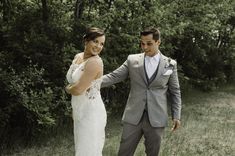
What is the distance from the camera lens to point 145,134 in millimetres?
5777

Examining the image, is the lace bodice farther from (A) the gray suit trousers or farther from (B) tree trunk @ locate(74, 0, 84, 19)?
(B) tree trunk @ locate(74, 0, 84, 19)

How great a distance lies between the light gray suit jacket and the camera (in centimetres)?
566

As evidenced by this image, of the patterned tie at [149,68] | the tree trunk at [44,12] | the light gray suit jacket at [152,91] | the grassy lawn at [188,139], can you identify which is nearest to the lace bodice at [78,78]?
the light gray suit jacket at [152,91]

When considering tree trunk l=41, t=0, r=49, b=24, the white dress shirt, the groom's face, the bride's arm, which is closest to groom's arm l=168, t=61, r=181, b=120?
the white dress shirt

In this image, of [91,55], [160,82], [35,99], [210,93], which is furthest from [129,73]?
[210,93]

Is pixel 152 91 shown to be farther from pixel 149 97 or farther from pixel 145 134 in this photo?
pixel 145 134

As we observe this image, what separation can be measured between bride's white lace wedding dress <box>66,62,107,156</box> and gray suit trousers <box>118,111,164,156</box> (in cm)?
64

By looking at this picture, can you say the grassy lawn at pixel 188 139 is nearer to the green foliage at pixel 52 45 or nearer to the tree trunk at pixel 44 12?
the green foliage at pixel 52 45

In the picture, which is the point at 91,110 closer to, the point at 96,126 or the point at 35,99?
the point at 96,126

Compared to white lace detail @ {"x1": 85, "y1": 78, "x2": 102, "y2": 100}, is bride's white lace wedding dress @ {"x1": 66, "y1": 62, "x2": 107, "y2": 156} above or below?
below

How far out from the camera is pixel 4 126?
9.72 meters

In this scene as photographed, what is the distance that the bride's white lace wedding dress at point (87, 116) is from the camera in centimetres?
500

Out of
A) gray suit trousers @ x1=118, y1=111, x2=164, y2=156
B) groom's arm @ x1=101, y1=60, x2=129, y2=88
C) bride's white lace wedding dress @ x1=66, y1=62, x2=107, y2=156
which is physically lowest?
gray suit trousers @ x1=118, y1=111, x2=164, y2=156

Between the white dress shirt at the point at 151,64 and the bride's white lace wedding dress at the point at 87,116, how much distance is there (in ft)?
2.67
